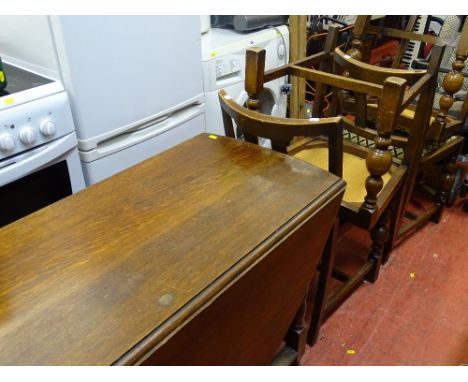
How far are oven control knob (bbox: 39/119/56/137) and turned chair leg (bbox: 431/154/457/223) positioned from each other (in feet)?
5.54

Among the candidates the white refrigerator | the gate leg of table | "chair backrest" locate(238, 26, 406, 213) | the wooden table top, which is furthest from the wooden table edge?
the white refrigerator

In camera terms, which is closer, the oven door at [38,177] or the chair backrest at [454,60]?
the oven door at [38,177]

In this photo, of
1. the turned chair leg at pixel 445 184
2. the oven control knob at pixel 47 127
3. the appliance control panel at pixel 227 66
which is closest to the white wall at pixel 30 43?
the oven control knob at pixel 47 127

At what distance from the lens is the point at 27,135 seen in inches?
48.3

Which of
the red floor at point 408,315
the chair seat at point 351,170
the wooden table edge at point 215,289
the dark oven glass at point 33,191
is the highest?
the wooden table edge at point 215,289

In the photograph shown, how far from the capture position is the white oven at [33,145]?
1212mm

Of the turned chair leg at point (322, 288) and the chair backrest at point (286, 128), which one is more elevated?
the chair backrest at point (286, 128)

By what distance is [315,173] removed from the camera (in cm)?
97

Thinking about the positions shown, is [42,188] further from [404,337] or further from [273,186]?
[404,337]

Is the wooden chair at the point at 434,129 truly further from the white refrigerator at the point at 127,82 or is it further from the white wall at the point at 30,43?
the white wall at the point at 30,43

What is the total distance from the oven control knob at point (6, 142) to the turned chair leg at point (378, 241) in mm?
1282

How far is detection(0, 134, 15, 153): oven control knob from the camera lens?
1180mm

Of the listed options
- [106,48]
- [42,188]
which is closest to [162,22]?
[106,48]

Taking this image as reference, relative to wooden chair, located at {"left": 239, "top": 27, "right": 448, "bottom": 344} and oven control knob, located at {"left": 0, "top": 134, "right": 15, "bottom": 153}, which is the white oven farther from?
wooden chair, located at {"left": 239, "top": 27, "right": 448, "bottom": 344}
